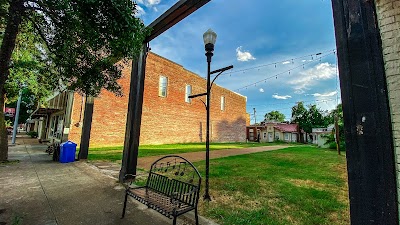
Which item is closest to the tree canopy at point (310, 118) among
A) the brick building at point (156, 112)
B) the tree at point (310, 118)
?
the tree at point (310, 118)

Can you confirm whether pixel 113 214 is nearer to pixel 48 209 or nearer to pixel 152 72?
pixel 48 209

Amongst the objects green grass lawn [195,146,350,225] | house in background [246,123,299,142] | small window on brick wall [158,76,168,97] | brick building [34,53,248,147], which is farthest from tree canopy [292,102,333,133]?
green grass lawn [195,146,350,225]

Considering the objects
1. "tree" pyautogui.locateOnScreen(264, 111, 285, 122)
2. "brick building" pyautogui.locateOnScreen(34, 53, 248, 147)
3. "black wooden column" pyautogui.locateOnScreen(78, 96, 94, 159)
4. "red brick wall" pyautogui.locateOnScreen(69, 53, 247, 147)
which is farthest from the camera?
"tree" pyautogui.locateOnScreen(264, 111, 285, 122)

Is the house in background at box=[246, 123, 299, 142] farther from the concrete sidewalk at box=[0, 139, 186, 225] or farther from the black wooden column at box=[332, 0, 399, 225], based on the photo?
the black wooden column at box=[332, 0, 399, 225]

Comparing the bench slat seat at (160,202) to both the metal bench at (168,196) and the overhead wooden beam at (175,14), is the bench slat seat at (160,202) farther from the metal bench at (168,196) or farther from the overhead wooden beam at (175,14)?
the overhead wooden beam at (175,14)

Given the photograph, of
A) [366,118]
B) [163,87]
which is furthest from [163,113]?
[366,118]

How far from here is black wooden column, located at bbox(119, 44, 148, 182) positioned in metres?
4.90

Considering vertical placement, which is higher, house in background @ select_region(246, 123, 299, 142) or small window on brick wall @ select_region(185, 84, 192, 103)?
small window on brick wall @ select_region(185, 84, 192, 103)

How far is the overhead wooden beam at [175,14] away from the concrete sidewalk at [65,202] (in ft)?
12.6

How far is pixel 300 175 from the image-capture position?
5.93 meters

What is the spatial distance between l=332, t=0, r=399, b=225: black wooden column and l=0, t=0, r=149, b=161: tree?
2751 mm

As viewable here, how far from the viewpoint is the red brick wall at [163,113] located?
47.7ft

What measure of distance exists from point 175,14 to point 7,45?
4.18m

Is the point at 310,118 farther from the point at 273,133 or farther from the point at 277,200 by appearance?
the point at 277,200
